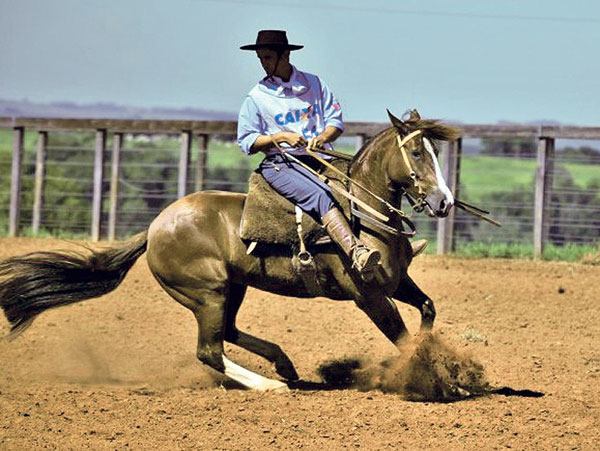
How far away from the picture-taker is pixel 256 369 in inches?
356

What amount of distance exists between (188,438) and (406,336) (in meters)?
2.01

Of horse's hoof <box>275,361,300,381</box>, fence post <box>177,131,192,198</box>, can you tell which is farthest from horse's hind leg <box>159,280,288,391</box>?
fence post <box>177,131,192,198</box>

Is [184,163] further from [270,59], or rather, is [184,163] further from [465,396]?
[465,396]

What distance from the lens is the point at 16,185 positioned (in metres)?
17.3

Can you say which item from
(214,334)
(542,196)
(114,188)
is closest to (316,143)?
(214,334)

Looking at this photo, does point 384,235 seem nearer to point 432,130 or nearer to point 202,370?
point 432,130

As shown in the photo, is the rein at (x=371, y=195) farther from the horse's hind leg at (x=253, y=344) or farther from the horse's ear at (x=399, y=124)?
the horse's hind leg at (x=253, y=344)

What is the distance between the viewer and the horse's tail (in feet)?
28.0

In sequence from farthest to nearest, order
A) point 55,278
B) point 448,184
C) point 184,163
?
point 184,163 → point 448,184 → point 55,278

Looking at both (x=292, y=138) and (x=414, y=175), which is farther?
(x=292, y=138)

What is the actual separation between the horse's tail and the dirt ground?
0.57 meters

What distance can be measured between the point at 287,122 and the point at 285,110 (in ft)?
0.30

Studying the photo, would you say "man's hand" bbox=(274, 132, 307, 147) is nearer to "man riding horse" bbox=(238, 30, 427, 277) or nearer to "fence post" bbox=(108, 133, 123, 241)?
"man riding horse" bbox=(238, 30, 427, 277)

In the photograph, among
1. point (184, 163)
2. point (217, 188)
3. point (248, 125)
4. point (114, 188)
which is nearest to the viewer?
point (248, 125)
